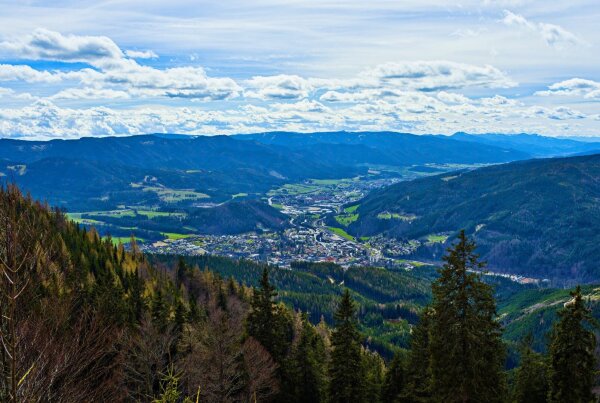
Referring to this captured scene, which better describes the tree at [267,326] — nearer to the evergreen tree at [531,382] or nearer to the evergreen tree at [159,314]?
the evergreen tree at [159,314]

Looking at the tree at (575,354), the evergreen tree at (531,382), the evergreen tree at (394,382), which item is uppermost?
the tree at (575,354)

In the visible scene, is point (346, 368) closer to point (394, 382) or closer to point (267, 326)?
point (394, 382)

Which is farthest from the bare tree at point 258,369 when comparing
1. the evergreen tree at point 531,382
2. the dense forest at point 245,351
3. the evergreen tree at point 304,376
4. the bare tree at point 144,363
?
the evergreen tree at point 531,382

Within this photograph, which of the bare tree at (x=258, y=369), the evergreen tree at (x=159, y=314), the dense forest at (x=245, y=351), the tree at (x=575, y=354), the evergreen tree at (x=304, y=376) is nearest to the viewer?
the dense forest at (x=245, y=351)

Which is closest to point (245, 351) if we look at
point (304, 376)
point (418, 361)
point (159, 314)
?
point (304, 376)

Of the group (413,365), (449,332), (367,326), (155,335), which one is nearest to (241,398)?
(155,335)

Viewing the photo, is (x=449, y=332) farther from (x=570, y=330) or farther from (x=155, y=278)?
(x=155, y=278)
